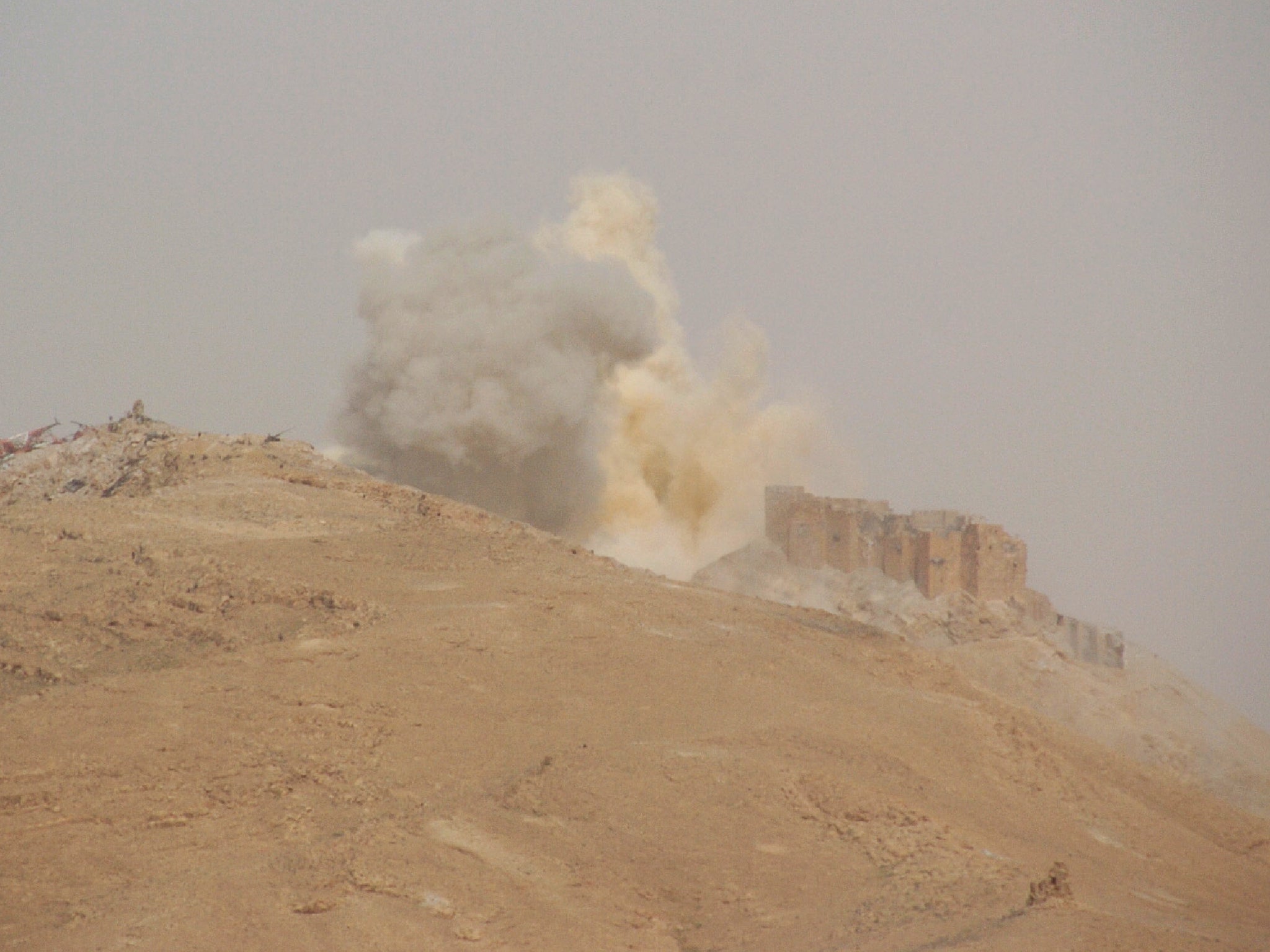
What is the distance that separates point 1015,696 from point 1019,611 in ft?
15.3

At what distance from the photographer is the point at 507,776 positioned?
8242 mm

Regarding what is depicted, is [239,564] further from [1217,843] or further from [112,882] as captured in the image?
[1217,843]

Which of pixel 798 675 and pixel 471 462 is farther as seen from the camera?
pixel 471 462

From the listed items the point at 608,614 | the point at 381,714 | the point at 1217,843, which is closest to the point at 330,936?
the point at 381,714

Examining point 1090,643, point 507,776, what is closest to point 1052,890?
point 507,776

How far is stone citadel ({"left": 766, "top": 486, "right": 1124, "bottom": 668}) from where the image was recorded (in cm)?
2752

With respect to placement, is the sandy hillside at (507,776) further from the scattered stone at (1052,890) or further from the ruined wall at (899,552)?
the ruined wall at (899,552)

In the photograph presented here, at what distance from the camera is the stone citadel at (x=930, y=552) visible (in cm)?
2752

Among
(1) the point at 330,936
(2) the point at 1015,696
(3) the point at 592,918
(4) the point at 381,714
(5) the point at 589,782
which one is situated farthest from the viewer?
(2) the point at 1015,696

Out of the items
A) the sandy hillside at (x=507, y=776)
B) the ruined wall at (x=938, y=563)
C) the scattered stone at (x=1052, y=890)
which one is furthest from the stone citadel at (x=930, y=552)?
the scattered stone at (x=1052, y=890)

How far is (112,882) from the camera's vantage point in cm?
640

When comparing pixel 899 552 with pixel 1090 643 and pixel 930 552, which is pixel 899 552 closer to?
pixel 930 552

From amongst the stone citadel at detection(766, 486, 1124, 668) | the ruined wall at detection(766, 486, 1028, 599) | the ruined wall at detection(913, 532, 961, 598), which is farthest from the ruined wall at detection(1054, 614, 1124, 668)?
the ruined wall at detection(913, 532, 961, 598)

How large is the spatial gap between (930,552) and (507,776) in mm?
20440
